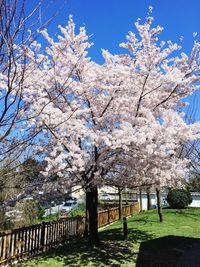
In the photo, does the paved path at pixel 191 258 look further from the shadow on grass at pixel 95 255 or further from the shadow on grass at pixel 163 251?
the shadow on grass at pixel 95 255

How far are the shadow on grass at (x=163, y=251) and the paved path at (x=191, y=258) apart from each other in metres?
0.15

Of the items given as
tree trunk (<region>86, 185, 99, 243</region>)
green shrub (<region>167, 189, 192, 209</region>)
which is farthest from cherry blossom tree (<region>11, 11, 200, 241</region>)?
green shrub (<region>167, 189, 192, 209</region>)

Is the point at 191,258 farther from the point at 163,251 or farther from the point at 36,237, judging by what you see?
the point at 36,237

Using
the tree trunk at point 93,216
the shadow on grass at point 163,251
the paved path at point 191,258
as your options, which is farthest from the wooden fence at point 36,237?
the paved path at point 191,258

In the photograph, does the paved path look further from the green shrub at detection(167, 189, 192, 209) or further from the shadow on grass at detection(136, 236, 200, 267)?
the green shrub at detection(167, 189, 192, 209)

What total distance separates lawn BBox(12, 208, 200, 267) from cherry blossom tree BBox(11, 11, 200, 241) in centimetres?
218

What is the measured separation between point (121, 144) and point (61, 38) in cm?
445

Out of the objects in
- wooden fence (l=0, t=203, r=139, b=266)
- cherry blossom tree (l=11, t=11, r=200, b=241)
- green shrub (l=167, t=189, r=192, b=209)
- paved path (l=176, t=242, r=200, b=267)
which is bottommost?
paved path (l=176, t=242, r=200, b=267)

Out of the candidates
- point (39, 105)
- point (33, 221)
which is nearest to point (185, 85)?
point (39, 105)

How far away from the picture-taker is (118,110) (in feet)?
31.8

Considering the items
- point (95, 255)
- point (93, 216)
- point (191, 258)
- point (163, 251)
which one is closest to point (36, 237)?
point (93, 216)

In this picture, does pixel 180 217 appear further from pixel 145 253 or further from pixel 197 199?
pixel 197 199

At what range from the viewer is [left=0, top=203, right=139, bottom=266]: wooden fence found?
989 cm

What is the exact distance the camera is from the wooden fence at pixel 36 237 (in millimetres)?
9891
